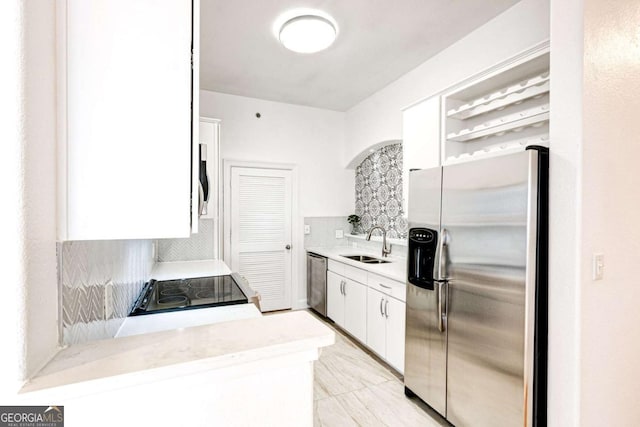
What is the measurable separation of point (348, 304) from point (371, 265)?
60 centimetres

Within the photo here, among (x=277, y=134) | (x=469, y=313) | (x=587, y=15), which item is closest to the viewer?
(x=587, y=15)

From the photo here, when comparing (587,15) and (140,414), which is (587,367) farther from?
(140,414)

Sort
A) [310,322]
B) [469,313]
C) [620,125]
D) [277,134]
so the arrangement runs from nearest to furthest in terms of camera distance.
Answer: [310,322]
[620,125]
[469,313]
[277,134]

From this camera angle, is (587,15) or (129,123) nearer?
(129,123)

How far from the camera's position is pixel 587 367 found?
142cm

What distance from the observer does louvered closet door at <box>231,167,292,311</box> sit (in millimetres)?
3959

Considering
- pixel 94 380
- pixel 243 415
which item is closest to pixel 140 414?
pixel 94 380

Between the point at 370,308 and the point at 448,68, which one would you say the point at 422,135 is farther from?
the point at 370,308

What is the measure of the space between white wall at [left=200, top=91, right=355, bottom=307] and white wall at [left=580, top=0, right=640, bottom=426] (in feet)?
10.5

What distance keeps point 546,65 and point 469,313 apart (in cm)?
156

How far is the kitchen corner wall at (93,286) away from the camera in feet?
2.47

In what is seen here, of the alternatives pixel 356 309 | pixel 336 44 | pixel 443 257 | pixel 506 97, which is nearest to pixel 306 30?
pixel 336 44

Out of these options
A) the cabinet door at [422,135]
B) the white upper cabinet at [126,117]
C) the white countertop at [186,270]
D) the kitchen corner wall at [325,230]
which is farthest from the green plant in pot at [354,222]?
the white upper cabinet at [126,117]

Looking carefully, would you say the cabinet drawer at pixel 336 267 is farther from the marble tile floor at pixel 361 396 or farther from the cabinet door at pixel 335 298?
the marble tile floor at pixel 361 396
